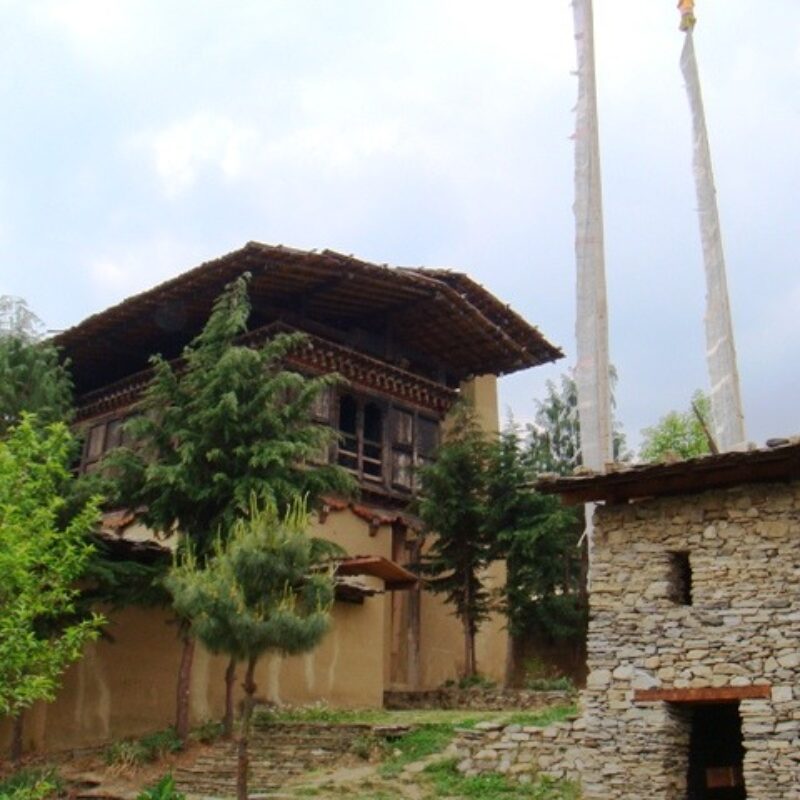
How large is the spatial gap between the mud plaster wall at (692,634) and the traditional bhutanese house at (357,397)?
721 cm

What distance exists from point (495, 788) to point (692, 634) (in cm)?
282

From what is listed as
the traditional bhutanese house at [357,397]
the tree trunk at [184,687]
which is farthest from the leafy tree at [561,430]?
the tree trunk at [184,687]

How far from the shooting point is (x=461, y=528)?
798 inches

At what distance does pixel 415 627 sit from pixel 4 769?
946 centimetres

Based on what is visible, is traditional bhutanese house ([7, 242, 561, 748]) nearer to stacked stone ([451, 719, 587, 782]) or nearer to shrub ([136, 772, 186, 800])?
shrub ([136, 772, 186, 800])

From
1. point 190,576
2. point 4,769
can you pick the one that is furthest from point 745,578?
point 4,769

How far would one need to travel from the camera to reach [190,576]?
11.6 metres

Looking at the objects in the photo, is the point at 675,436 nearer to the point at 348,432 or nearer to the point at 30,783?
the point at 348,432

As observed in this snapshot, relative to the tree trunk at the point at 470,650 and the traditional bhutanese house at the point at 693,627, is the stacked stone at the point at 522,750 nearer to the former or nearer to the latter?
the traditional bhutanese house at the point at 693,627

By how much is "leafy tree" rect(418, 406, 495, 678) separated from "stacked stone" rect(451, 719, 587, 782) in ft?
24.3

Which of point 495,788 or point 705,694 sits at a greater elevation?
point 705,694

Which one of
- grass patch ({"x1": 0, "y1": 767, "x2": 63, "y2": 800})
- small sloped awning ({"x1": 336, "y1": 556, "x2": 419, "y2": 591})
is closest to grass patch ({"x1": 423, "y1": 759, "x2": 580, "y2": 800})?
grass patch ({"x1": 0, "y1": 767, "x2": 63, "y2": 800})

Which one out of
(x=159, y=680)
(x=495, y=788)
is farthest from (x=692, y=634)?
(x=159, y=680)

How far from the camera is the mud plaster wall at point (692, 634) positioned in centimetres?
1007
